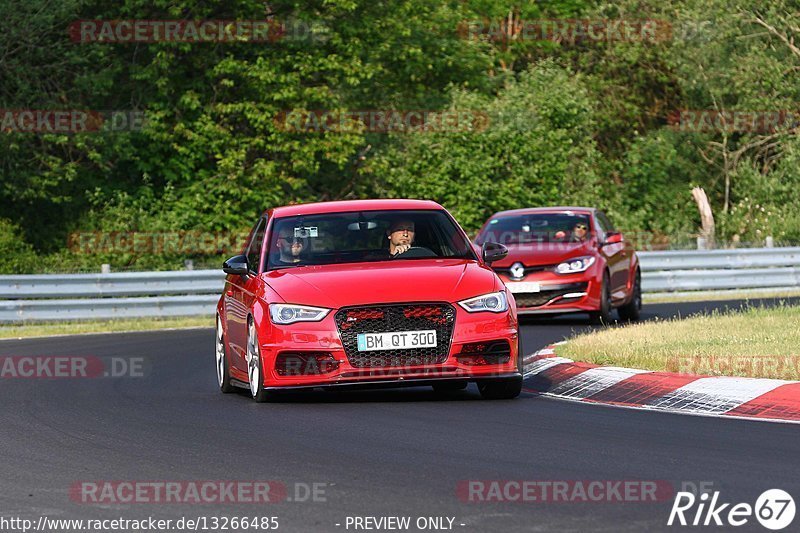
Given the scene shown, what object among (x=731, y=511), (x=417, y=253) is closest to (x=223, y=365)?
(x=417, y=253)

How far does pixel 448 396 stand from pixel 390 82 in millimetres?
40155

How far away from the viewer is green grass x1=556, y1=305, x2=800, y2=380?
41.8 feet

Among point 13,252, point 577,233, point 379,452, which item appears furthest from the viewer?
point 13,252

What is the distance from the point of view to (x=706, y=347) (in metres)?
14.5

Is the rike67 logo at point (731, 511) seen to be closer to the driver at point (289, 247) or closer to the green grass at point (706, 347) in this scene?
the green grass at point (706, 347)

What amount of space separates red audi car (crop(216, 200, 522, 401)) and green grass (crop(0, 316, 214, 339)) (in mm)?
12637

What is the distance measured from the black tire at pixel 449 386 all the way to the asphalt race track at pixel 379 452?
10 centimetres

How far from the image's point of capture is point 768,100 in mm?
47438

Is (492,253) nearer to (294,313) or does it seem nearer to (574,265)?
(294,313)

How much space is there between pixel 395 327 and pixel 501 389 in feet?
3.79

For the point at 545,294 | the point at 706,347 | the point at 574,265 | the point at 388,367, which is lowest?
the point at 545,294

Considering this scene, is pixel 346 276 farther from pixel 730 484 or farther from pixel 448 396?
pixel 730 484

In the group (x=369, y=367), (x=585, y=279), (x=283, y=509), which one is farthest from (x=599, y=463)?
(x=585, y=279)

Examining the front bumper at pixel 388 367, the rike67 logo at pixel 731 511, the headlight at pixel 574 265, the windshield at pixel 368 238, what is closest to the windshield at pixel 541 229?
the headlight at pixel 574 265
